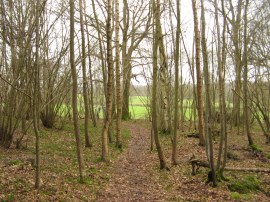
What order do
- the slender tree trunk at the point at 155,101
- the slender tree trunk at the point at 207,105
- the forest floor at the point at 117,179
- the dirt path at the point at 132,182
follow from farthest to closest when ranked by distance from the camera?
the slender tree trunk at the point at 155,101
the slender tree trunk at the point at 207,105
the dirt path at the point at 132,182
the forest floor at the point at 117,179

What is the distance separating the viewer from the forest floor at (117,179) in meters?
6.57

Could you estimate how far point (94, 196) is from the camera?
6.85m

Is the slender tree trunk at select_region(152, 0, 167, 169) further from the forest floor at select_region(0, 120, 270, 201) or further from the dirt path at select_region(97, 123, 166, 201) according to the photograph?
the dirt path at select_region(97, 123, 166, 201)

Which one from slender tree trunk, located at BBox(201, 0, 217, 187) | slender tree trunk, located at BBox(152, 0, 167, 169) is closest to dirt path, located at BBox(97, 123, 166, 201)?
slender tree trunk, located at BBox(152, 0, 167, 169)

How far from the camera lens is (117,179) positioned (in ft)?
28.1

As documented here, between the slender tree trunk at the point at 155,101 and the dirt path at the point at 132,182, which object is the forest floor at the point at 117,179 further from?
the slender tree trunk at the point at 155,101

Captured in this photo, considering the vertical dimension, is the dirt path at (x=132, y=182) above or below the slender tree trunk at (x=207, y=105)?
below

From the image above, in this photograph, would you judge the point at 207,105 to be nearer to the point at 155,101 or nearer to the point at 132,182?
the point at 155,101

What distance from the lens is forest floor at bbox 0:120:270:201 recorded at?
657cm

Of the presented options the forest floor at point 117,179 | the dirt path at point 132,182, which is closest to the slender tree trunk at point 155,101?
the forest floor at point 117,179

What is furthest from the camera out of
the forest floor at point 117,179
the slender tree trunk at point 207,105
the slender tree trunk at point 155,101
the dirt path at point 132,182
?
the slender tree trunk at point 155,101

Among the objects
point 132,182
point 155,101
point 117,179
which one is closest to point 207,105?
point 155,101

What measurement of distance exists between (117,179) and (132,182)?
0.48 m

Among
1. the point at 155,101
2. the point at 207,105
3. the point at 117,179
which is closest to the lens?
the point at 207,105
